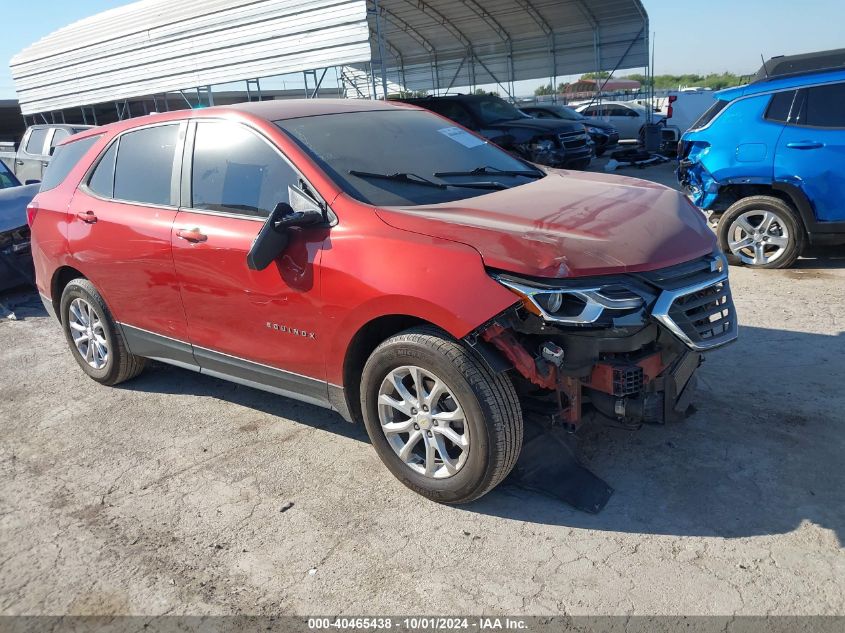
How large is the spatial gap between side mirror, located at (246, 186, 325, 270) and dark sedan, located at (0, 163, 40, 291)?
207 inches

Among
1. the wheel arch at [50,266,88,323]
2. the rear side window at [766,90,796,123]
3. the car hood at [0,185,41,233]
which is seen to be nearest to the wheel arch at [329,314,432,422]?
the wheel arch at [50,266,88,323]

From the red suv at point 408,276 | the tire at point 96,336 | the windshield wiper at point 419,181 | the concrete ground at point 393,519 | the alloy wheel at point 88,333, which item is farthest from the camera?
the alloy wheel at point 88,333

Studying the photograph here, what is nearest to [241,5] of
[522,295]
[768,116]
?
[768,116]

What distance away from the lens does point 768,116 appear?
6.75 metres

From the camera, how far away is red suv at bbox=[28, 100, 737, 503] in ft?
10.0

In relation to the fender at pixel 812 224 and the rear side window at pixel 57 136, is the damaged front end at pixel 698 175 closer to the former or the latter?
the fender at pixel 812 224

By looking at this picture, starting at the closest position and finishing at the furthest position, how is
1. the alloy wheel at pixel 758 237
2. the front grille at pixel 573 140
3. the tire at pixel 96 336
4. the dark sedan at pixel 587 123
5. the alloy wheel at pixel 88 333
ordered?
the tire at pixel 96 336 → the alloy wheel at pixel 88 333 → the alloy wheel at pixel 758 237 → the front grille at pixel 573 140 → the dark sedan at pixel 587 123

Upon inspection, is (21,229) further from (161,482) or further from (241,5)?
(241,5)

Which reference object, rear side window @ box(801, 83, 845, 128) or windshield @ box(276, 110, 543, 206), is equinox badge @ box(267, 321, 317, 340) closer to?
windshield @ box(276, 110, 543, 206)

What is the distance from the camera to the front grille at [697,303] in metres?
3.09

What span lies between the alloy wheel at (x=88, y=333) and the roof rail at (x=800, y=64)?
6463 mm

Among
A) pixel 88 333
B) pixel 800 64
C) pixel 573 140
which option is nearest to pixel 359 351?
pixel 88 333

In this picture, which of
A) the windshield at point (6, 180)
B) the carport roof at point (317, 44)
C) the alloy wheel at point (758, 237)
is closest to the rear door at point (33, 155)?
the windshield at point (6, 180)

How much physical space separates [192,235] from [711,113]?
5.67m
